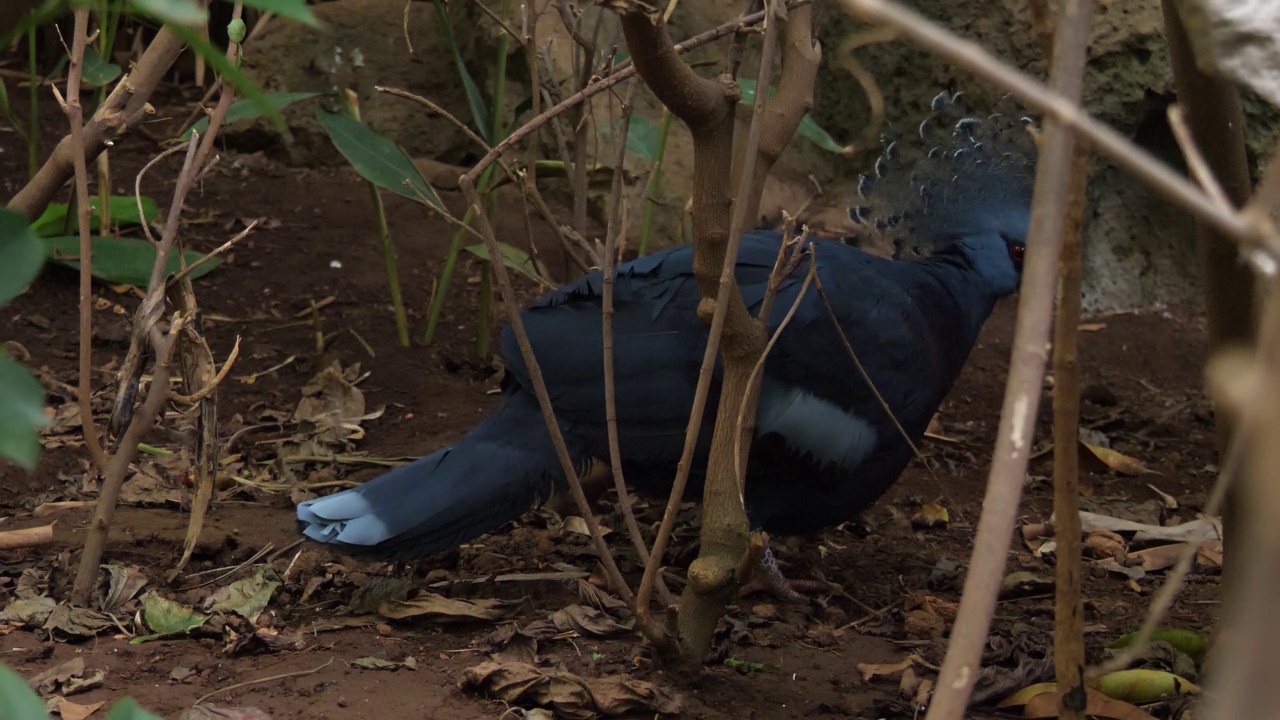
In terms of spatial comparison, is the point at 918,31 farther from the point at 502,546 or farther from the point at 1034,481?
the point at 1034,481

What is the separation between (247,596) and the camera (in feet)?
7.75

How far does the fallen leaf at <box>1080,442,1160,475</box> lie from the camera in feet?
11.8

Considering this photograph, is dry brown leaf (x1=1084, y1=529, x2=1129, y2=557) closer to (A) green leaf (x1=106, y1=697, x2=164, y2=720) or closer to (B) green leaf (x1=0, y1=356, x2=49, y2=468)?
(A) green leaf (x1=106, y1=697, x2=164, y2=720)

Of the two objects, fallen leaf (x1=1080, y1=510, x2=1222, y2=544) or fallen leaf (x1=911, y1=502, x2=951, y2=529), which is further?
fallen leaf (x1=911, y1=502, x2=951, y2=529)

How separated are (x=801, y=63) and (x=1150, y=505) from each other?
2.03 metres

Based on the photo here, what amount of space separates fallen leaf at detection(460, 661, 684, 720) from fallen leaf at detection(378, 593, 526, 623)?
32 centimetres

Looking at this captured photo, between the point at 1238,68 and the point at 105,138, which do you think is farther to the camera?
the point at 105,138

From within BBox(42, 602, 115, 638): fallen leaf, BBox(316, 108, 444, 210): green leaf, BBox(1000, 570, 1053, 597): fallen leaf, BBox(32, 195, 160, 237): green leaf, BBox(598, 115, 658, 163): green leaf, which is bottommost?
BBox(42, 602, 115, 638): fallen leaf

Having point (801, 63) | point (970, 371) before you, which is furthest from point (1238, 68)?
point (970, 371)

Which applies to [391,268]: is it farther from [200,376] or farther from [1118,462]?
[1118,462]

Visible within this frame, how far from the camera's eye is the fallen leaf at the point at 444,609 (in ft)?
7.66

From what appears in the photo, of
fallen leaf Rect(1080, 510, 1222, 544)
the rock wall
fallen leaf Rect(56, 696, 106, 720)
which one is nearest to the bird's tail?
fallen leaf Rect(56, 696, 106, 720)

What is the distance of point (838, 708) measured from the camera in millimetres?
2117

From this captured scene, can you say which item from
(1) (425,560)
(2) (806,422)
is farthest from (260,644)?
(2) (806,422)
